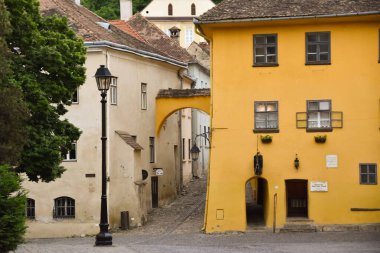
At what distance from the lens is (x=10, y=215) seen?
1758 centimetres

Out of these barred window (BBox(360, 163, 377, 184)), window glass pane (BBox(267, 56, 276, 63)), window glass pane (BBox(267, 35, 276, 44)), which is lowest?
barred window (BBox(360, 163, 377, 184))

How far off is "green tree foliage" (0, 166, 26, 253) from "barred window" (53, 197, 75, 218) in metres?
18.6

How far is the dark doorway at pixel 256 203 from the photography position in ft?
112

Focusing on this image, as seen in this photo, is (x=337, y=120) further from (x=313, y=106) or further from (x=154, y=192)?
(x=154, y=192)

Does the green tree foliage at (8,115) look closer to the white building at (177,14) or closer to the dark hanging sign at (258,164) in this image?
the dark hanging sign at (258,164)

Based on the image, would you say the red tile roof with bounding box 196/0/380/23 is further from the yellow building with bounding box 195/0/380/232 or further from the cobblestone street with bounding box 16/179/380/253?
the cobblestone street with bounding box 16/179/380/253

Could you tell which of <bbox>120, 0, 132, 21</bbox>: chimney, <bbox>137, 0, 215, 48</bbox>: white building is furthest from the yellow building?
<bbox>137, 0, 215, 48</bbox>: white building

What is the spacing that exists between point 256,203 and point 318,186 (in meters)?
9.43

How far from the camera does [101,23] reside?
42719 mm

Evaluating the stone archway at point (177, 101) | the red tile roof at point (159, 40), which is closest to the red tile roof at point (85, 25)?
the stone archway at point (177, 101)

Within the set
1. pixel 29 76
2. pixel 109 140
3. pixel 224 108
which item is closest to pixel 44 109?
pixel 29 76

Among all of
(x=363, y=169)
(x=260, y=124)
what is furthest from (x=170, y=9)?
(x=363, y=169)

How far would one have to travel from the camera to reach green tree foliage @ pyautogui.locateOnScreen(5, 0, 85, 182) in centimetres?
2491

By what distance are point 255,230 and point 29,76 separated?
11460 mm
